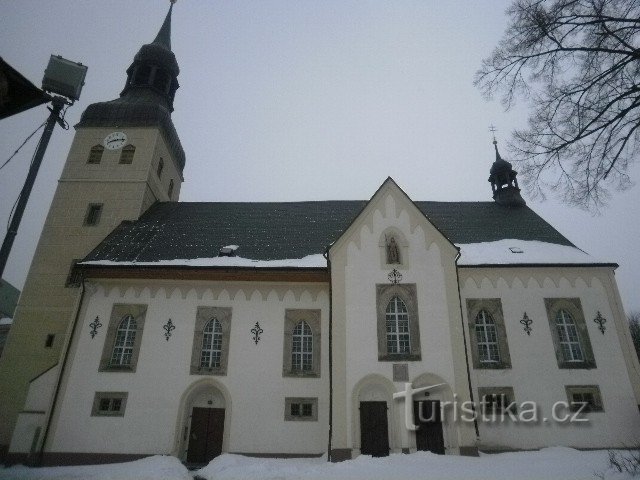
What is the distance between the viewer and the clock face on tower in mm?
24614

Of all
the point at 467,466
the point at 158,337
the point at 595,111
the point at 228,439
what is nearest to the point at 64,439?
the point at 158,337

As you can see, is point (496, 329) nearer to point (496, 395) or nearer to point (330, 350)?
point (496, 395)

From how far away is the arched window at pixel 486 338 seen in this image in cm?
1594

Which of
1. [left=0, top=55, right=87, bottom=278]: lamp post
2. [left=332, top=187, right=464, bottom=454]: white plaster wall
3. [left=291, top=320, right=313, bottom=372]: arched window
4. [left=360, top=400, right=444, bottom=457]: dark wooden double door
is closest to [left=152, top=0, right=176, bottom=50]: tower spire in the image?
[left=332, top=187, right=464, bottom=454]: white plaster wall

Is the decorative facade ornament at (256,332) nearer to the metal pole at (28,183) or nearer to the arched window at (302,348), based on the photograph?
the arched window at (302,348)

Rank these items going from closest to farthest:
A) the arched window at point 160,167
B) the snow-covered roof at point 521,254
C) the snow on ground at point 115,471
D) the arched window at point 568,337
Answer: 1. the snow on ground at point 115,471
2. the arched window at point 568,337
3. the snow-covered roof at point 521,254
4. the arched window at point 160,167

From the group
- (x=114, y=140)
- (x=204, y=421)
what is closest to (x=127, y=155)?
(x=114, y=140)

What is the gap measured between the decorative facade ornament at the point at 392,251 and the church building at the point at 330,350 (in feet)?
0.18

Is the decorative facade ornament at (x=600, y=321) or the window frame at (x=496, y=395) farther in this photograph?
the decorative facade ornament at (x=600, y=321)

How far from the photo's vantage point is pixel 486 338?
16219mm

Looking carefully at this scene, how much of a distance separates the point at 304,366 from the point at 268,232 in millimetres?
7290

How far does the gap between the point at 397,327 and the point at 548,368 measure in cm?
575

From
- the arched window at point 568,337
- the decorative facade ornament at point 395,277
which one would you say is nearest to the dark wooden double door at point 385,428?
the decorative facade ornament at point 395,277

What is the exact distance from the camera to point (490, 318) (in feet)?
54.4
